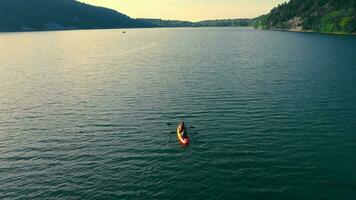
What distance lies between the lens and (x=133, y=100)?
10106 cm

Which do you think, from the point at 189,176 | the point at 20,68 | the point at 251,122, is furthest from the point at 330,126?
the point at 20,68

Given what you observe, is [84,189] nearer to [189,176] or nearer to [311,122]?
[189,176]

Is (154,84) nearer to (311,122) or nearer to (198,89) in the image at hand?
(198,89)

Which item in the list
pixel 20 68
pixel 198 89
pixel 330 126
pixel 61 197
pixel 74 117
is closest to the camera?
pixel 61 197

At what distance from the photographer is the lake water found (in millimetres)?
52969

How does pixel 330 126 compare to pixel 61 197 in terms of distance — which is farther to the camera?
pixel 330 126

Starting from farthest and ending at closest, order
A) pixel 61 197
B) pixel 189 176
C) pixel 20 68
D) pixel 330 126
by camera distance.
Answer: pixel 20 68, pixel 330 126, pixel 189 176, pixel 61 197

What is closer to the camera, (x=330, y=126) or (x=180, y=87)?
(x=330, y=126)

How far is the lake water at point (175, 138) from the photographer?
52969 millimetres

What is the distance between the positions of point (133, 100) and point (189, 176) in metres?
49.5

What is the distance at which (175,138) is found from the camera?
72.0 meters

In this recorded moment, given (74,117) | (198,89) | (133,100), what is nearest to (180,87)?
(198,89)

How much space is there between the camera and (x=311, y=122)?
259 ft

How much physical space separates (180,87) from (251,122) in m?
41.1
